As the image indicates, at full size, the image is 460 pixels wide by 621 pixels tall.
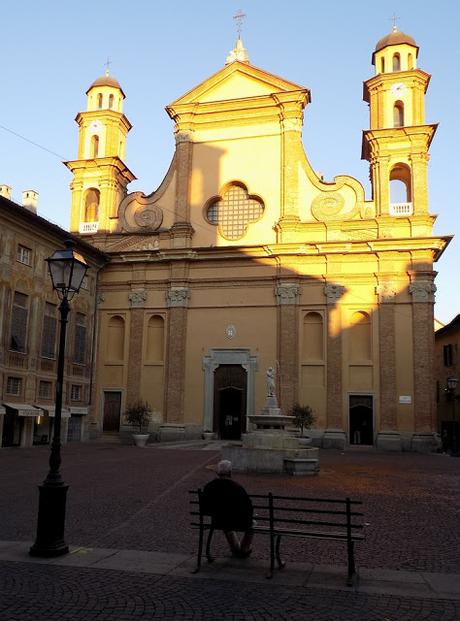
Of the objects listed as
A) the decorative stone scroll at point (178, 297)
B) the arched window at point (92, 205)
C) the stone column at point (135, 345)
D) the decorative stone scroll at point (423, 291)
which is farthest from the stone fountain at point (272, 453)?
the arched window at point (92, 205)

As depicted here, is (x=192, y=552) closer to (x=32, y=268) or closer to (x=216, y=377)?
(x=32, y=268)

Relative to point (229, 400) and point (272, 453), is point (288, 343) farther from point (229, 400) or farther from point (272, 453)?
point (272, 453)

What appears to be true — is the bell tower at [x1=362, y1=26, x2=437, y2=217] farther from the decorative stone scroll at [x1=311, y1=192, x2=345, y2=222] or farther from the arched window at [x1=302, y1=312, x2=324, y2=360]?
the arched window at [x1=302, y1=312, x2=324, y2=360]

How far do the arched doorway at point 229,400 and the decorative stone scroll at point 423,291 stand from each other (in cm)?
1017

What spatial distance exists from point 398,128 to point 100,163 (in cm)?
1809

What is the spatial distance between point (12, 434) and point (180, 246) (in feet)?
Answer: 46.5

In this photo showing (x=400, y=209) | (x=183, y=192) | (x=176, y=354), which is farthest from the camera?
(x=183, y=192)

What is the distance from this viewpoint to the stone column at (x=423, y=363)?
2948 centimetres

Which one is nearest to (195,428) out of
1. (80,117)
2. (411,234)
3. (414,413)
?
(414,413)

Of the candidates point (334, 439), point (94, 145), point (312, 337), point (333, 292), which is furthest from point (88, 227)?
point (334, 439)

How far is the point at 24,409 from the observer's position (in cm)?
2661

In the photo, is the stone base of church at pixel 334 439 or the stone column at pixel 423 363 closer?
the stone column at pixel 423 363

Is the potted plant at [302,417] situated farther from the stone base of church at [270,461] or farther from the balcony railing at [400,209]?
the stone base of church at [270,461]

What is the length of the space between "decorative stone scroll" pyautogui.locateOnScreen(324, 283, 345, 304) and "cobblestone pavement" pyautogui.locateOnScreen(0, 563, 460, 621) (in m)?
26.4
